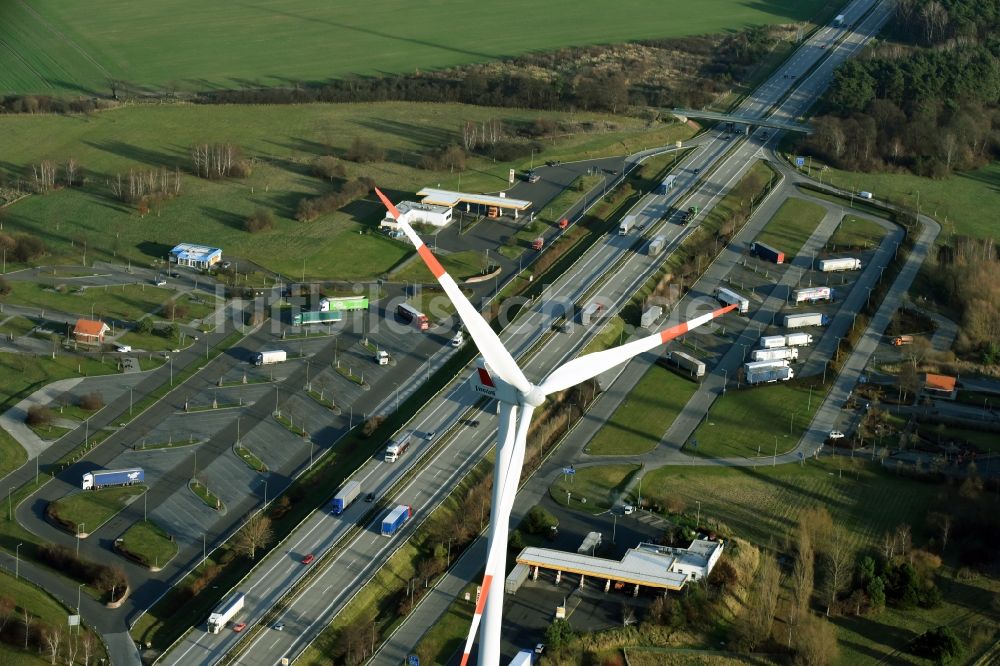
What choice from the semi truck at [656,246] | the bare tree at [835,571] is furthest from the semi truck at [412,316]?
the bare tree at [835,571]

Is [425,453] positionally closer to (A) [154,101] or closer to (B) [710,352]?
(B) [710,352]

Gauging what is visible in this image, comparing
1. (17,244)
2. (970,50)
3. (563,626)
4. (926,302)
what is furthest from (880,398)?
(970,50)

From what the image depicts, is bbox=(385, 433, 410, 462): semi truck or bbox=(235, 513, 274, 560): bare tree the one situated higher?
bbox=(385, 433, 410, 462): semi truck

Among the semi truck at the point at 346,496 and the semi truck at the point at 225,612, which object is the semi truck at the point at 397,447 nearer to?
the semi truck at the point at 346,496

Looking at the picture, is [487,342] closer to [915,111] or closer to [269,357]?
[269,357]

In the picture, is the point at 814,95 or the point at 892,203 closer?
the point at 892,203

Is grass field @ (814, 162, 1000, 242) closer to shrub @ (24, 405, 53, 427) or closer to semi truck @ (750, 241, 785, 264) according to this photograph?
semi truck @ (750, 241, 785, 264)

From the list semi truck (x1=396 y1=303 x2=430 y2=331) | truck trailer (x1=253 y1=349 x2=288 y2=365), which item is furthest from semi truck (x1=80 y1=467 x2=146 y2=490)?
semi truck (x1=396 y1=303 x2=430 y2=331)
